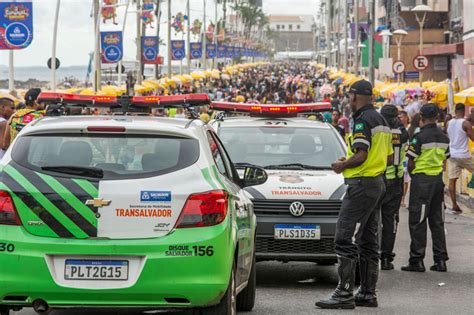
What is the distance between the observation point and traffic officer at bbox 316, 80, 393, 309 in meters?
9.42

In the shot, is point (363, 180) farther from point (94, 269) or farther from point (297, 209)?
point (94, 269)

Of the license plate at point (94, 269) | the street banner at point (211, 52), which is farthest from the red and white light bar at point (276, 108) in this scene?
the street banner at point (211, 52)

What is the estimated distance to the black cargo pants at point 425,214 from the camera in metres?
12.3

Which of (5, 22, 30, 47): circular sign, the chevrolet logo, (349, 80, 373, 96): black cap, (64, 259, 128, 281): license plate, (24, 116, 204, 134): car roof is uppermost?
(5, 22, 30, 47): circular sign

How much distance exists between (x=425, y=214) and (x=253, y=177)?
3563mm

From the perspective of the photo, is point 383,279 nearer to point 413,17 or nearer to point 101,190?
point 101,190

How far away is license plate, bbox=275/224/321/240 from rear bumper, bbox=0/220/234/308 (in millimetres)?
3571

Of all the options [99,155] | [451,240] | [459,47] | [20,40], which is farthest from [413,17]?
[99,155]

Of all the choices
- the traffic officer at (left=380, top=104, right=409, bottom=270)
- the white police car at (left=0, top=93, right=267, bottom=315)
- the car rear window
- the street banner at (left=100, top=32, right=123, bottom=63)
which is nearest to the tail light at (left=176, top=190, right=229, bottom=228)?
the white police car at (left=0, top=93, right=267, bottom=315)

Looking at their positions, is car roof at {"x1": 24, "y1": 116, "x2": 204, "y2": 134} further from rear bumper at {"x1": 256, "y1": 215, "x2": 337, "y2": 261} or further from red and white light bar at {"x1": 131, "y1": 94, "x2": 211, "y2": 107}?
rear bumper at {"x1": 256, "y1": 215, "x2": 337, "y2": 261}

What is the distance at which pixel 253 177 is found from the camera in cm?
937

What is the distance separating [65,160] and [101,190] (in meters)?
0.38

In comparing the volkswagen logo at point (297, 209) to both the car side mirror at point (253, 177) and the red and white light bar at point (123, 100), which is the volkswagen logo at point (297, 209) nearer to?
the car side mirror at point (253, 177)

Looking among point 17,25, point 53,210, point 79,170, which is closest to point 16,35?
point 17,25
